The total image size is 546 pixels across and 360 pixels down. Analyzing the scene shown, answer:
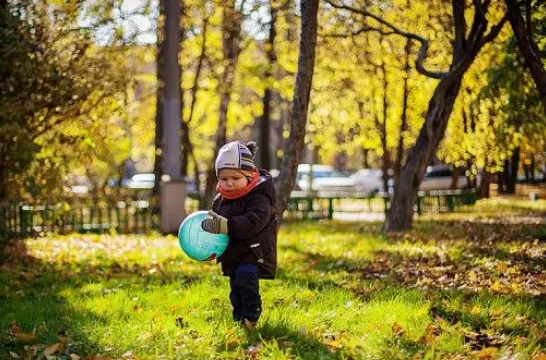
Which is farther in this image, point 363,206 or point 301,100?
point 363,206

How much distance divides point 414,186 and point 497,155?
19.7ft

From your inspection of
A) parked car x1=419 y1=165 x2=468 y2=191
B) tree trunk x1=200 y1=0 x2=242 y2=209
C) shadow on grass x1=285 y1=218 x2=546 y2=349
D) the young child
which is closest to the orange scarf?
the young child

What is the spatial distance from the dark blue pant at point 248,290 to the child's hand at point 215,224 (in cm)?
40

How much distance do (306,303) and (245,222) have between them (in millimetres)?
1834

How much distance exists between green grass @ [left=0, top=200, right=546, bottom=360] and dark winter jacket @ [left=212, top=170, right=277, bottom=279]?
1.78 feet

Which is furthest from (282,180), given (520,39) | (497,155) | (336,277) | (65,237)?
(497,155)

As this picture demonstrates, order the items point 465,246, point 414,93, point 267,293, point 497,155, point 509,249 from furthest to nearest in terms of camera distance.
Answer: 1. point 414,93
2. point 497,155
3. point 465,246
4. point 509,249
5. point 267,293

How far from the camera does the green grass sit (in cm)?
533

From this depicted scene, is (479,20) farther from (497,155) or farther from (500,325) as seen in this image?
(500,325)

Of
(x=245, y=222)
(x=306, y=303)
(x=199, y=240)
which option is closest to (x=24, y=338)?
(x=199, y=240)

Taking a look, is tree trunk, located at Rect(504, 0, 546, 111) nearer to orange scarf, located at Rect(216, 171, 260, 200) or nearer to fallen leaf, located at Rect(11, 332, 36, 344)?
orange scarf, located at Rect(216, 171, 260, 200)

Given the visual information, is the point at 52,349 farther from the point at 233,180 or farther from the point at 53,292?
the point at 53,292

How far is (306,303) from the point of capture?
23.5 feet

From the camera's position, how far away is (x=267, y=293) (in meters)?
7.89
